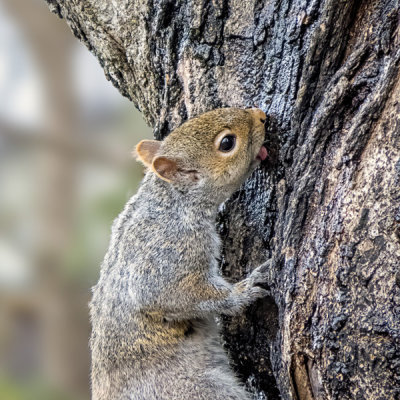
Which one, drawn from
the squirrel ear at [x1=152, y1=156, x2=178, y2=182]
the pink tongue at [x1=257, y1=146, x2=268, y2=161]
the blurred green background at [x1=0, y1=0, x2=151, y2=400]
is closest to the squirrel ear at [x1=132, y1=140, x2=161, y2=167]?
the squirrel ear at [x1=152, y1=156, x2=178, y2=182]

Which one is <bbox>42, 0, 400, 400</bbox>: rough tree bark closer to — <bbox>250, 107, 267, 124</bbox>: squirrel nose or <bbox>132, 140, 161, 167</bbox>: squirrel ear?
<bbox>250, 107, 267, 124</bbox>: squirrel nose

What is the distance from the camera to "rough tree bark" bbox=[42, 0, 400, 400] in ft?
6.29

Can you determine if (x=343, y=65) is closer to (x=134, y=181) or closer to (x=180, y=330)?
(x=180, y=330)

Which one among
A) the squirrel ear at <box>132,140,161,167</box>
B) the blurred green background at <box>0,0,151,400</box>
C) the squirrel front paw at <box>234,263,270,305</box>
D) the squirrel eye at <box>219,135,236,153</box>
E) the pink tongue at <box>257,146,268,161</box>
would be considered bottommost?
the squirrel front paw at <box>234,263,270,305</box>

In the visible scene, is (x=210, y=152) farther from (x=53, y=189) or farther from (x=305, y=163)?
(x=53, y=189)

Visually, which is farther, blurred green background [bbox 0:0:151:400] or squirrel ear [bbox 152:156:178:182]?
blurred green background [bbox 0:0:151:400]

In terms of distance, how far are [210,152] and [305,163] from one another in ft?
2.02

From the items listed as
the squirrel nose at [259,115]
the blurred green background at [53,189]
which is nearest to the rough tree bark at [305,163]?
the squirrel nose at [259,115]

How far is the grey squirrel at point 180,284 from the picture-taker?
252cm

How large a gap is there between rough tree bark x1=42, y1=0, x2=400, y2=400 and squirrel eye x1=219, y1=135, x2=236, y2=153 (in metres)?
0.14

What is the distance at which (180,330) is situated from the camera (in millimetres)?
2586

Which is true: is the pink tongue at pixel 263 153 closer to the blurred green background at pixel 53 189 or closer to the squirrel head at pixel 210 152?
the squirrel head at pixel 210 152

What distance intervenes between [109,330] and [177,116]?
937 millimetres

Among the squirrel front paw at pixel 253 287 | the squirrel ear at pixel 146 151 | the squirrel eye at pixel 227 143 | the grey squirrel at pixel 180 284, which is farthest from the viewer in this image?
the squirrel ear at pixel 146 151
